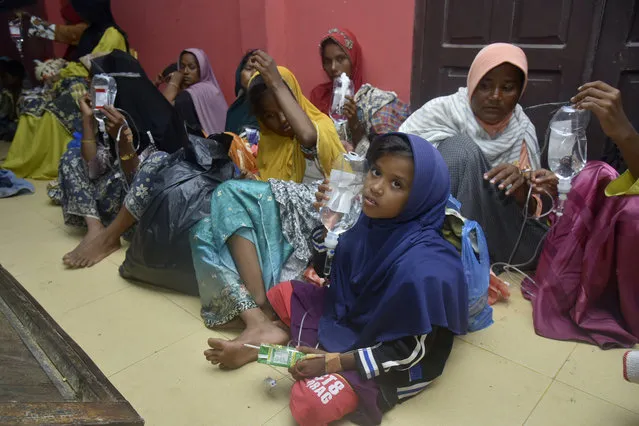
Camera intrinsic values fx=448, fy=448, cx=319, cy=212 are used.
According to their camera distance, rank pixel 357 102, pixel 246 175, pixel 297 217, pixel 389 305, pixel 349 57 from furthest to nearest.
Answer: pixel 349 57 < pixel 357 102 < pixel 246 175 < pixel 297 217 < pixel 389 305

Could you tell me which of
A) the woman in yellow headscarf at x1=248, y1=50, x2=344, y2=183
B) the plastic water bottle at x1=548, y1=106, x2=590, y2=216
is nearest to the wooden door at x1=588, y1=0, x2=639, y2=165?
the plastic water bottle at x1=548, y1=106, x2=590, y2=216

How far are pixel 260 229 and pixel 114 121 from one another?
122 cm

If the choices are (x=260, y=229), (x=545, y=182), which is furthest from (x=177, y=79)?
(x=545, y=182)

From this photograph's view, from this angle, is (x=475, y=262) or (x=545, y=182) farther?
(x=545, y=182)

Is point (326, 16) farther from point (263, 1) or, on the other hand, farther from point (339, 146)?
point (339, 146)

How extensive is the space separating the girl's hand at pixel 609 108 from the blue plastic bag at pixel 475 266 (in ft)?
1.99

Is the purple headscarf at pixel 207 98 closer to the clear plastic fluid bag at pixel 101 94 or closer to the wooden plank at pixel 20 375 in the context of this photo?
the clear plastic fluid bag at pixel 101 94

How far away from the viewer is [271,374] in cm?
154

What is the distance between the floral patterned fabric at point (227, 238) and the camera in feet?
5.83

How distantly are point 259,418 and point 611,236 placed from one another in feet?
4.51

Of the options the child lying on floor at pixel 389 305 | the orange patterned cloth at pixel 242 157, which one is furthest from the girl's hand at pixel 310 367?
the orange patterned cloth at pixel 242 157

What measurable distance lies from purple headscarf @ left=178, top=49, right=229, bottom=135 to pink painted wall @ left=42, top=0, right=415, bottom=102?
0.17m

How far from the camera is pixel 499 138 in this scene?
2156mm

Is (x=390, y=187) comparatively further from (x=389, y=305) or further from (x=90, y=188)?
(x=90, y=188)
